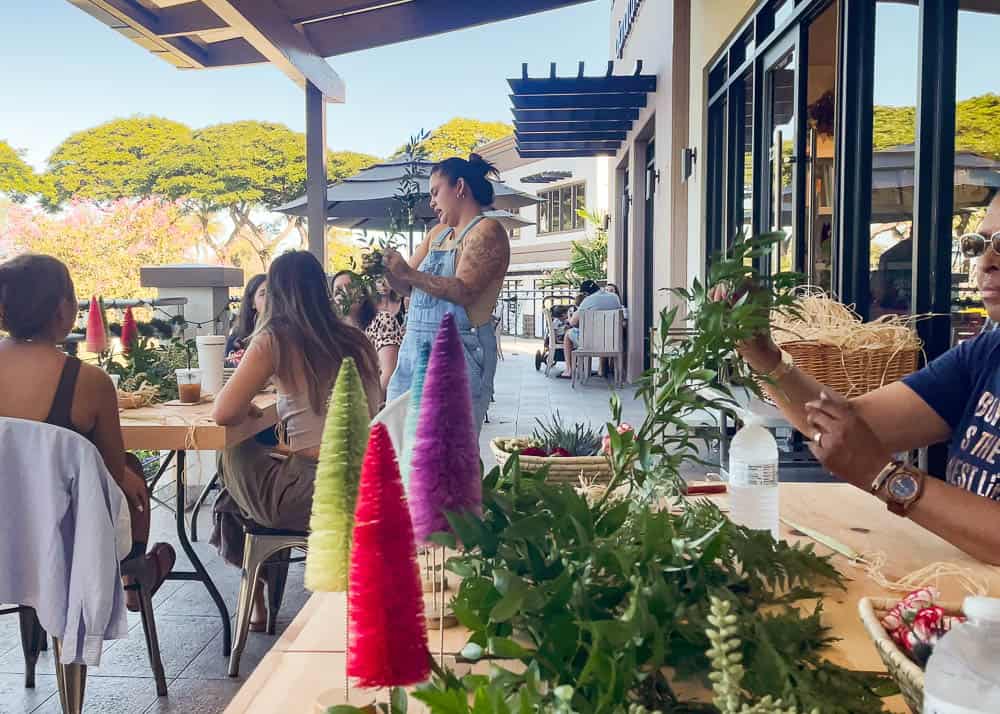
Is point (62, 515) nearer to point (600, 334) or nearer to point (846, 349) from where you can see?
point (846, 349)

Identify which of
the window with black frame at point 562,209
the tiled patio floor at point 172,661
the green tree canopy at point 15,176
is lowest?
the tiled patio floor at point 172,661

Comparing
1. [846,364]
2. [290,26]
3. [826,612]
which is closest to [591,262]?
[290,26]

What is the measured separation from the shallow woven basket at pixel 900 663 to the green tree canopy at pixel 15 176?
32406 mm

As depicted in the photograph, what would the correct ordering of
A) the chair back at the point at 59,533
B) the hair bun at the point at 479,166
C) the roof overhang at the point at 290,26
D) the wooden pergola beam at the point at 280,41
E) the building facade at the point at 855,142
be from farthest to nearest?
the roof overhang at the point at 290,26, the wooden pergola beam at the point at 280,41, the hair bun at the point at 479,166, the building facade at the point at 855,142, the chair back at the point at 59,533

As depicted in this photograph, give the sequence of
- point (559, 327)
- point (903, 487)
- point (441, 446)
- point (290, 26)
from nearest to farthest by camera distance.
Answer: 1. point (441, 446)
2. point (903, 487)
3. point (290, 26)
4. point (559, 327)

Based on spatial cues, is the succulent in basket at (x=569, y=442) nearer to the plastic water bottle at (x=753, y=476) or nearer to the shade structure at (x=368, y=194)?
the plastic water bottle at (x=753, y=476)

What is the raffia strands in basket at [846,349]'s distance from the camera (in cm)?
235

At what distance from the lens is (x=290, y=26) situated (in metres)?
5.08

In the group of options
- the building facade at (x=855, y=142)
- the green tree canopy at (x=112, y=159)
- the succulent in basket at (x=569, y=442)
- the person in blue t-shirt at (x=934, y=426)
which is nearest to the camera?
the person in blue t-shirt at (x=934, y=426)

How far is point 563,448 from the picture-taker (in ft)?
5.94

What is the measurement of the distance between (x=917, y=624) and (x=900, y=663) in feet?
0.24

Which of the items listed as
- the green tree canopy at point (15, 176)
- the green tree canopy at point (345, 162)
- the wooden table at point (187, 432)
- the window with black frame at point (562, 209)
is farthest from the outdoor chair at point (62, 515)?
the green tree canopy at point (345, 162)

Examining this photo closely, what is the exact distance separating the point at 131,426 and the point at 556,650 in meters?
2.63

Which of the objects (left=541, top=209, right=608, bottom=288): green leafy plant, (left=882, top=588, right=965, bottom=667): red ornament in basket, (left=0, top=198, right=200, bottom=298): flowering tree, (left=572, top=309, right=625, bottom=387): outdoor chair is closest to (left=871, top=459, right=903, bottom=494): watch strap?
(left=882, top=588, right=965, bottom=667): red ornament in basket
